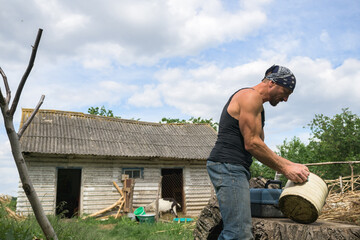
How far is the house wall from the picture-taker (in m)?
11.8

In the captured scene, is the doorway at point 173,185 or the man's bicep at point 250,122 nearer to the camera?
the man's bicep at point 250,122

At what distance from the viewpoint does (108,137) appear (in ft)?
45.1

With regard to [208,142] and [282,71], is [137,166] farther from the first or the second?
[282,71]

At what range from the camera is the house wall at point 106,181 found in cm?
1175

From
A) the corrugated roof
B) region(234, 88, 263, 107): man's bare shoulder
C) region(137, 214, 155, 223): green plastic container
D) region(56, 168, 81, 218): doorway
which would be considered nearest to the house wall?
the corrugated roof

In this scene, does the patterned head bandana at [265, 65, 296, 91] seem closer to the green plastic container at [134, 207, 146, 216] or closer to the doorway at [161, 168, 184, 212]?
the green plastic container at [134, 207, 146, 216]

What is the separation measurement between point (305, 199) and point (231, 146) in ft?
2.48

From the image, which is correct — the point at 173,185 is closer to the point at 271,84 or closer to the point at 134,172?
the point at 134,172

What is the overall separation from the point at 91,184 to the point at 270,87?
35.9ft

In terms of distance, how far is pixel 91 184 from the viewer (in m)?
12.5

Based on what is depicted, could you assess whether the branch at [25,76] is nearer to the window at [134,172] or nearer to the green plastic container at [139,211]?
the green plastic container at [139,211]

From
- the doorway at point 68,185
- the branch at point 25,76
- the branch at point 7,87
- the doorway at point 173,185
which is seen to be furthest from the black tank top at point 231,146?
the doorway at point 68,185

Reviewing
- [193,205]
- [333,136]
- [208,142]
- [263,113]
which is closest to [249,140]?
[263,113]

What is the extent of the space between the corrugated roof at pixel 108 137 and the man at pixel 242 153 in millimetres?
10050
